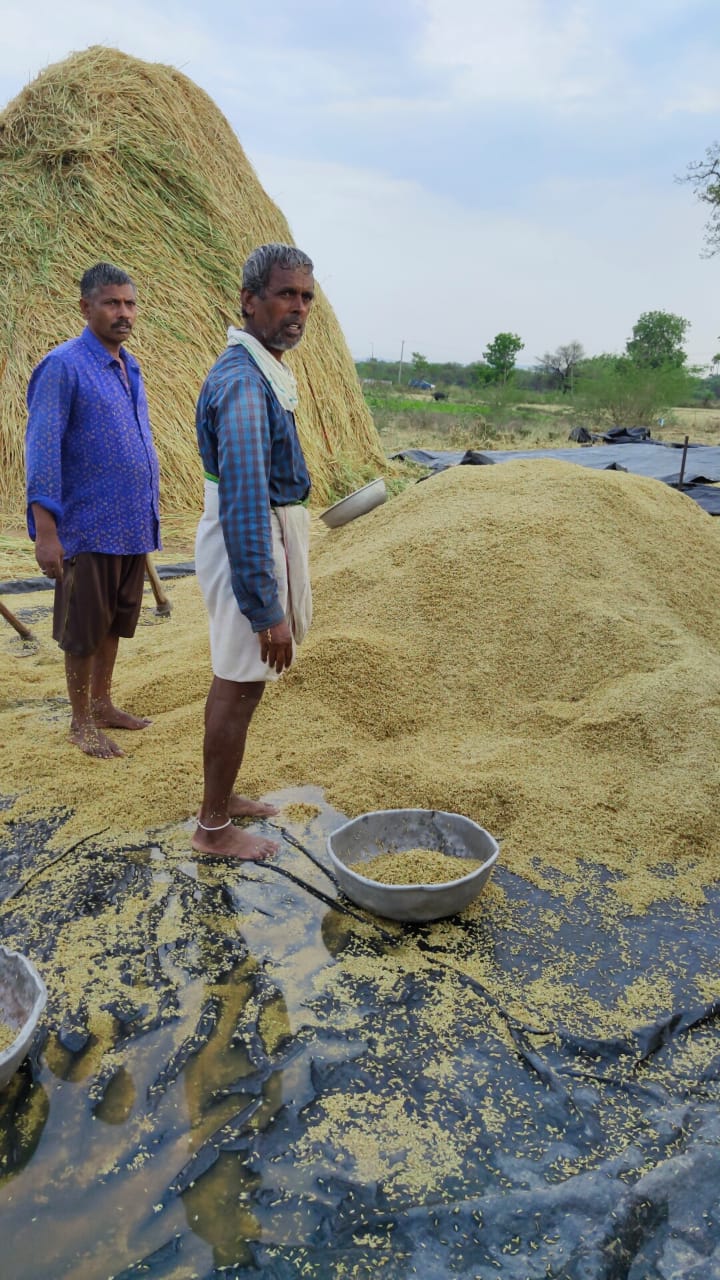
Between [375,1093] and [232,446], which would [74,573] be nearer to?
[232,446]

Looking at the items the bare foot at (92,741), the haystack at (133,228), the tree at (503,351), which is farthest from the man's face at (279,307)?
the tree at (503,351)

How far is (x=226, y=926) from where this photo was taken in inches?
64.7

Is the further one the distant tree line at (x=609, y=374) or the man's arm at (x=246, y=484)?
the distant tree line at (x=609, y=374)

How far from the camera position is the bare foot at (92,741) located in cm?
240

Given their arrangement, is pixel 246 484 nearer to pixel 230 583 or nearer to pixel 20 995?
pixel 230 583

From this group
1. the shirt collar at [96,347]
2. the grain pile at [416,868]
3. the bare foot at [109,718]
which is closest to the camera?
the grain pile at [416,868]

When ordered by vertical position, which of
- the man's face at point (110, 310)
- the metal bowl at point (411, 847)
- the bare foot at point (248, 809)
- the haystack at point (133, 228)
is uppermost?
the haystack at point (133, 228)

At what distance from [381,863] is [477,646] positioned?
1.21 m

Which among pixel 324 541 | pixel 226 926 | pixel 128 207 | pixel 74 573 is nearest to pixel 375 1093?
pixel 226 926

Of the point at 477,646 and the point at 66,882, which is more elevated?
the point at 477,646

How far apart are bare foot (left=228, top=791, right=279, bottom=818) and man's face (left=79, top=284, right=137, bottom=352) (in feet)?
4.01

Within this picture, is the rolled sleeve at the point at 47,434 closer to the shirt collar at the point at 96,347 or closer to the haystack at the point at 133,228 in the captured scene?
the shirt collar at the point at 96,347

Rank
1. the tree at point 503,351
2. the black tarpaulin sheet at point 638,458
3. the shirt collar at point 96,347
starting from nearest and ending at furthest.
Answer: the shirt collar at point 96,347
the black tarpaulin sheet at point 638,458
the tree at point 503,351

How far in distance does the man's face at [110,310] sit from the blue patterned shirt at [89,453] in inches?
1.5
